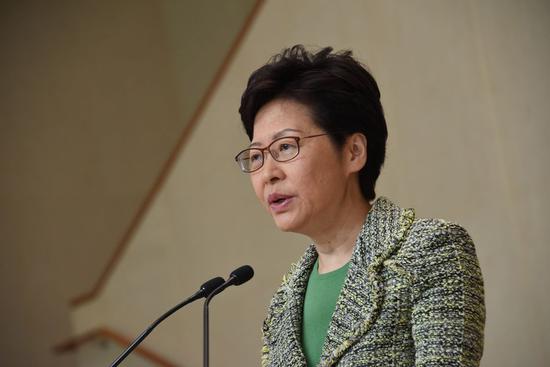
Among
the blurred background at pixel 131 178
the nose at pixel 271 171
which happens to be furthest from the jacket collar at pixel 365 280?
the blurred background at pixel 131 178

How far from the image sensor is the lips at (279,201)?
181 centimetres

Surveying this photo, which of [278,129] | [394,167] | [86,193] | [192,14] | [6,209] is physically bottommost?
[6,209]

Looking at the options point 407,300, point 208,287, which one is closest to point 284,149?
point 208,287

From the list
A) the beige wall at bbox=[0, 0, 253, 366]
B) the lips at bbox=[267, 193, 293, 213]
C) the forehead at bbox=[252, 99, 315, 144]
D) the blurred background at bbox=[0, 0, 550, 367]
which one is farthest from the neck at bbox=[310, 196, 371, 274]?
the beige wall at bbox=[0, 0, 253, 366]

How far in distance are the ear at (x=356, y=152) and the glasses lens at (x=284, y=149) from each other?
0.45 feet

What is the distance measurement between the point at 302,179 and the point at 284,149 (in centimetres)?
9

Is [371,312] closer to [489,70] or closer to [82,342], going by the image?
[489,70]

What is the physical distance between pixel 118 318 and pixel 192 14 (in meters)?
1.86

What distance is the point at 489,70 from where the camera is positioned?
3154mm

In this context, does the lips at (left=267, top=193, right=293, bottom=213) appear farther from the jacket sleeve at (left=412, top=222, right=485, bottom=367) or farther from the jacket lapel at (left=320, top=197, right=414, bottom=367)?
the jacket sleeve at (left=412, top=222, right=485, bottom=367)

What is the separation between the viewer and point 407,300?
1591 millimetres

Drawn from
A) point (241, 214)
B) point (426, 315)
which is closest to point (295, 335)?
point (426, 315)

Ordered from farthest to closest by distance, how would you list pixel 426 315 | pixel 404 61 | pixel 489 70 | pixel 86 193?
pixel 86 193 < pixel 404 61 < pixel 489 70 < pixel 426 315

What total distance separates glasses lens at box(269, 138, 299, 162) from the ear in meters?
0.14
